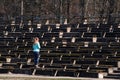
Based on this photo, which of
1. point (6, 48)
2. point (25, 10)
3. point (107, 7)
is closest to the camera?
point (6, 48)

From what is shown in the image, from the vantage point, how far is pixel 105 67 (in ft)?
114

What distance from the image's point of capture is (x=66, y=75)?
35.1 metres

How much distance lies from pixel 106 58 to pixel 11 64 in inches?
260

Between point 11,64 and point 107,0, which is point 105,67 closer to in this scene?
point 11,64

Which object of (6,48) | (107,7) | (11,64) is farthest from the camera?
(107,7)

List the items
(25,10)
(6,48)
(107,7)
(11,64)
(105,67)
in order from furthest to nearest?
(25,10) < (107,7) < (6,48) < (11,64) < (105,67)

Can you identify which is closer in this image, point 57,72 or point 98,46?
point 57,72

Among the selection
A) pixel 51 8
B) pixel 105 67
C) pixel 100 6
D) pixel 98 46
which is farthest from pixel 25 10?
pixel 105 67

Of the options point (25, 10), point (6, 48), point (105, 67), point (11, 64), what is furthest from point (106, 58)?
point (25, 10)

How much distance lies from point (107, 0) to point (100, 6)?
2.26 meters

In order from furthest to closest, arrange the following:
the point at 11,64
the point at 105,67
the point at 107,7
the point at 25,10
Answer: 1. the point at 25,10
2. the point at 107,7
3. the point at 11,64
4. the point at 105,67

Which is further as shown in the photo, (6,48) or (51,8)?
(51,8)

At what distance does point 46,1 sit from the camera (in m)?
76.5

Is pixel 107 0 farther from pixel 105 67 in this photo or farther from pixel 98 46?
pixel 105 67
